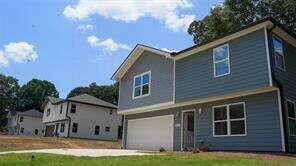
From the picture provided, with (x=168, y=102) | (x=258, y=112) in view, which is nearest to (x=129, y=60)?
(x=168, y=102)

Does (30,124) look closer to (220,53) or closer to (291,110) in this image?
(220,53)

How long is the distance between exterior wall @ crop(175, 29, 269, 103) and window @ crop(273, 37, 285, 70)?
3.52 feet

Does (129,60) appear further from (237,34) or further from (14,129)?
(14,129)

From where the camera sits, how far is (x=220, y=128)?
17812mm

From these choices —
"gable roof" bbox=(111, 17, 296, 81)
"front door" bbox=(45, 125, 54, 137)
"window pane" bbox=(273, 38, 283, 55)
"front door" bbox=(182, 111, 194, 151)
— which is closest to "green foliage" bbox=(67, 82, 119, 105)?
"front door" bbox=(45, 125, 54, 137)

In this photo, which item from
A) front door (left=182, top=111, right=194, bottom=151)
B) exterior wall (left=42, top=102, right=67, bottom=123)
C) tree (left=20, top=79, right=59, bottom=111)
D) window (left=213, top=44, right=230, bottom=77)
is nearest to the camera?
window (left=213, top=44, right=230, bottom=77)

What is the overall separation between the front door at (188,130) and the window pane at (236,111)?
358 centimetres

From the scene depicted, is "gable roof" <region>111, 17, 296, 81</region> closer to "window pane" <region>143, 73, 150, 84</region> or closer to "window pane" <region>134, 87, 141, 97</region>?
"window pane" <region>143, 73, 150, 84</region>

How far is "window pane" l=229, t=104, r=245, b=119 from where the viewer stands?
16.8m

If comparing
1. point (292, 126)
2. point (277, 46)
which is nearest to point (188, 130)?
point (292, 126)

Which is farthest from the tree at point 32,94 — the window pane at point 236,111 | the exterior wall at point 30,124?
the window pane at point 236,111

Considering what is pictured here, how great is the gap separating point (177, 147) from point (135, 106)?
5118 millimetres

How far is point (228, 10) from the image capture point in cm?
Result: 3102

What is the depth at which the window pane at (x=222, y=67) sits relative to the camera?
1758 cm
